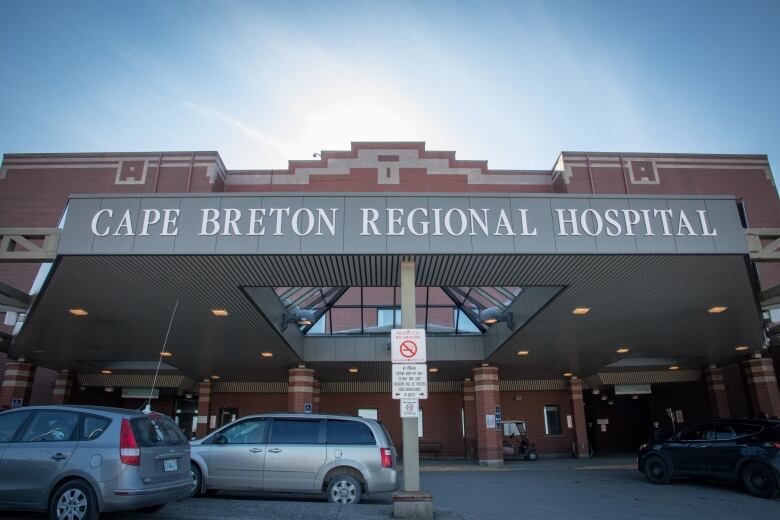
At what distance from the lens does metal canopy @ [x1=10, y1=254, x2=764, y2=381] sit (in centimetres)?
1044

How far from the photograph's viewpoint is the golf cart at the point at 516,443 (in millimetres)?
25312

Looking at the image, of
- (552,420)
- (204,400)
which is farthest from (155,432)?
(552,420)

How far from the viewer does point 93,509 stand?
20.7 ft

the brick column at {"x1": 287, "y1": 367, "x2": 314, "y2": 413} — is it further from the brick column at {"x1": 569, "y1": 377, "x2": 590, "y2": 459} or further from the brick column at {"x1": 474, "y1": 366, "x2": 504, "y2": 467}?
the brick column at {"x1": 569, "y1": 377, "x2": 590, "y2": 459}

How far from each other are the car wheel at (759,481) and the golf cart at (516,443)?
1458cm

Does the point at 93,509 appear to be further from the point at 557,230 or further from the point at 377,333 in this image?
the point at 377,333

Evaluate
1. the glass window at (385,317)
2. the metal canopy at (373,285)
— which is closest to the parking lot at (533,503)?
the metal canopy at (373,285)

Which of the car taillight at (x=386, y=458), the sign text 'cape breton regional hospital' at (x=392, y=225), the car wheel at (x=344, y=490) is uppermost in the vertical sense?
the sign text 'cape breton regional hospital' at (x=392, y=225)

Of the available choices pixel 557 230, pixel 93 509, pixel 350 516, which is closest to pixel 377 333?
pixel 557 230

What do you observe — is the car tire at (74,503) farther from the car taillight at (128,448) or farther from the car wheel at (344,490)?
the car wheel at (344,490)

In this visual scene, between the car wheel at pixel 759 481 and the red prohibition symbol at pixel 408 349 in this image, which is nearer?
the red prohibition symbol at pixel 408 349

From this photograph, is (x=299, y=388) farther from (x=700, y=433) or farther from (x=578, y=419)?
(x=700, y=433)

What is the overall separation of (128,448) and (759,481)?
12259 millimetres

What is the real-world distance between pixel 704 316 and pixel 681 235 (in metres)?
6.73
